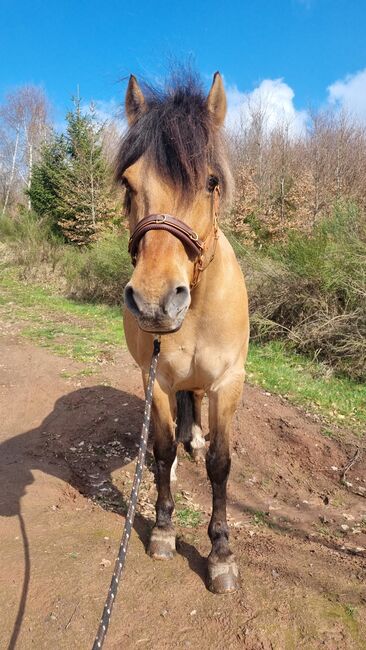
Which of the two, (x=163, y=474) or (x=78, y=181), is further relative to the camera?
(x=78, y=181)

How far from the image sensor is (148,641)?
2.10 m

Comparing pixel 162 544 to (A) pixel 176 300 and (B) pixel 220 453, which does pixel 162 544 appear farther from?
(A) pixel 176 300

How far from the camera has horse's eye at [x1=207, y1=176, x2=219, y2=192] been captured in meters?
2.15

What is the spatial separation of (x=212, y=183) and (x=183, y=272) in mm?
606

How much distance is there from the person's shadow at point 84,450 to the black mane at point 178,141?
2277 millimetres

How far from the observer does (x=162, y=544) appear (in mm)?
2793

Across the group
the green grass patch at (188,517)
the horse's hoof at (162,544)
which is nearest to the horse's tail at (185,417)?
the green grass patch at (188,517)

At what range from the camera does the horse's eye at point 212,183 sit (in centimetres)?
215

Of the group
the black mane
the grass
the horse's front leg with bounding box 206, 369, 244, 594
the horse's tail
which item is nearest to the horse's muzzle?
the black mane

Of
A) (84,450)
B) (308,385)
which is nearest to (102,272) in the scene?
(308,385)

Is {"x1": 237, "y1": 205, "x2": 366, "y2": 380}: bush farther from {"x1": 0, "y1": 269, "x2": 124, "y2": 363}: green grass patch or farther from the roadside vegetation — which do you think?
{"x1": 0, "y1": 269, "x2": 124, "y2": 363}: green grass patch

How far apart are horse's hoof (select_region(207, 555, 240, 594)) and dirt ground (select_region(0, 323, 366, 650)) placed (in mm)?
49

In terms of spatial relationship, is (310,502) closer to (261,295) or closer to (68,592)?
(68,592)

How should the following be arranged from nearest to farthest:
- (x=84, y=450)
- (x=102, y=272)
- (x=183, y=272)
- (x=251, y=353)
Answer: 1. (x=183, y=272)
2. (x=84, y=450)
3. (x=251, y=353)
4. (x=102, y=272)
